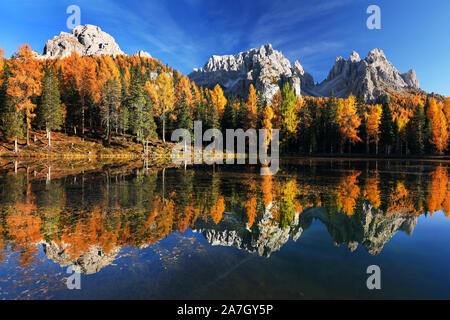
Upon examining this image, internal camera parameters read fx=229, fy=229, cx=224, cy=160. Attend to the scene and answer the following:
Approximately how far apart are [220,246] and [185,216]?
2.87m

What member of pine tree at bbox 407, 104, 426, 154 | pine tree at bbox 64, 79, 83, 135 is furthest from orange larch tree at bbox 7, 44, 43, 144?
pine tree at bbox 407, 104, 426, 154

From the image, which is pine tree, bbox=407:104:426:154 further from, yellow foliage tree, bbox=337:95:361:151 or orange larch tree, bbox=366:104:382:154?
yellow foliage tree, bbox=337:95:361:151

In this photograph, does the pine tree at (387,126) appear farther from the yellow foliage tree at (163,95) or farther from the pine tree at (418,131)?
the yellow foliage tree at (163,95)

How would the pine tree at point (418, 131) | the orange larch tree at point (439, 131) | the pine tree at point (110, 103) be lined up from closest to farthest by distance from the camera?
the pine tree at point (110, 103)
the orange larch tree at point (439, 131)
the pine tree at point (418, 131)

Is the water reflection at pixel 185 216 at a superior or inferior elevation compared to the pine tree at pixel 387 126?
inferior

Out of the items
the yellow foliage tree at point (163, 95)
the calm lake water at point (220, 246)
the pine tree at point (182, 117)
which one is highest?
the yellow foliage tree at point (163, 95)

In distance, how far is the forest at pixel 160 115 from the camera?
39.3 m

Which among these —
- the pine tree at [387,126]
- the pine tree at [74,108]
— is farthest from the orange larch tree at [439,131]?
the pine tree at [74,108]

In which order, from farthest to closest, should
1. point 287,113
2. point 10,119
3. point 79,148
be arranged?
point 287,113
point 79,148
point 10,119

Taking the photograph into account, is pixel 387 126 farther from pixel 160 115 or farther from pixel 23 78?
pixel 23 78

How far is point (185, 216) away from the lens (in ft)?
29.8

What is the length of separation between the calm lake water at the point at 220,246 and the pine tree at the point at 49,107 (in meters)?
36.8

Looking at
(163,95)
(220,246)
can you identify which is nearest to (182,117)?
(163,95)
